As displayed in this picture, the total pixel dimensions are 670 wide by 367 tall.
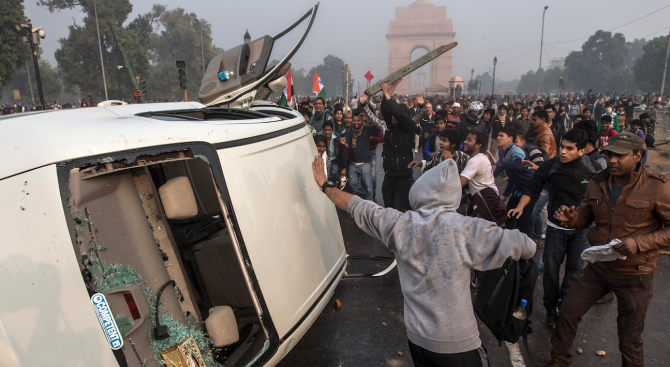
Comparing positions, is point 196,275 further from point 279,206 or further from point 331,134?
point 331,134

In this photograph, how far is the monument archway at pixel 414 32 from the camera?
10900cm

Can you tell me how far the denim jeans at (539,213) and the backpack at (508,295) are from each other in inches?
123

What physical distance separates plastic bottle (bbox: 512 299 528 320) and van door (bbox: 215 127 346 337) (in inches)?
50.6

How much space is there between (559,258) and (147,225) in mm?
3534

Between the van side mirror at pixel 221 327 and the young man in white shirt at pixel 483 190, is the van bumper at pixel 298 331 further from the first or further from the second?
the young man in white shirt at pixel 483 190

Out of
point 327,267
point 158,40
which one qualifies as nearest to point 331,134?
point 327,267

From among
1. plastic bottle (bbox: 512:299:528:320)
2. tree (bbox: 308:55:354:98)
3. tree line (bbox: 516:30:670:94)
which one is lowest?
tree line (bbox: 516:30:670:94)

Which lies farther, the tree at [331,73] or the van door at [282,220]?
the tree at [331,73]

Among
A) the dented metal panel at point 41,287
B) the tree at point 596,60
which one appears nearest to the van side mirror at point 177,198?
the dented metal panel at point 41,287

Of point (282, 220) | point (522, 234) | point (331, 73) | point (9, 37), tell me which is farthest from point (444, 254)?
point (331, 73)

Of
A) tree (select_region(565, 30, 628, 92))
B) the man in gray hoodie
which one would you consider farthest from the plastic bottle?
tree (select_region(565, 30, 628, 92))

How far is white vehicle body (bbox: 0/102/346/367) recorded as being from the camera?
154 centimetres

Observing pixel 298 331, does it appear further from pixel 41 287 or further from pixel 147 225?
pixel 41 287

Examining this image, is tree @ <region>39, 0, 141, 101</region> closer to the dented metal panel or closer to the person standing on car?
the person standing on car
